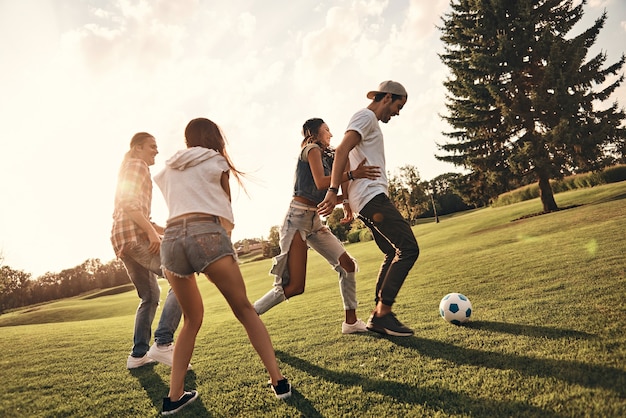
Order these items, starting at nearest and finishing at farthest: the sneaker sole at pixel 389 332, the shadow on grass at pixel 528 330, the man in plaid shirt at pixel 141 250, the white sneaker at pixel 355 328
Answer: the shadow on grass at pixel 528 330 < the sneaker sole at pixel 389 332 < the man in plaid shirt at pixel 141 250 < the white sneaker at pixel 355 328

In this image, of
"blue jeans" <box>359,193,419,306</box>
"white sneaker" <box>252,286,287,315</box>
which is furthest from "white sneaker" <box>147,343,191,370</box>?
"blue jeans" <box>359,193,419,306</box>

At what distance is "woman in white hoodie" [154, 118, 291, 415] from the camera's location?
8.95ft

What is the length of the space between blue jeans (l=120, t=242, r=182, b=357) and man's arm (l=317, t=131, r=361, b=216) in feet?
6.43

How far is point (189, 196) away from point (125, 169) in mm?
1951

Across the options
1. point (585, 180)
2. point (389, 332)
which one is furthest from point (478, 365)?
point (585, 180)

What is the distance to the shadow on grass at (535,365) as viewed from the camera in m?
2.35

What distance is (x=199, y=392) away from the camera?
3.21 metres

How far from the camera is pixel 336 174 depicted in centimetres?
392

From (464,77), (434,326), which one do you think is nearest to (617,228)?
(434,326)

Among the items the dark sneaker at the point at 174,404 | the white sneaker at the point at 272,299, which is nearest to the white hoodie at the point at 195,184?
the dark sneaker at the point at 174,404

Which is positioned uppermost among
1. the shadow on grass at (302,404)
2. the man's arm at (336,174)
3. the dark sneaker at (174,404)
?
the man's arm at (336,174)

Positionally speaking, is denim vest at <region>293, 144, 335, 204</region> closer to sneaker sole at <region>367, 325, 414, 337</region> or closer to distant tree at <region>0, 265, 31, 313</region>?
sneaker sole at <region>367, 325, 414, 337</region>

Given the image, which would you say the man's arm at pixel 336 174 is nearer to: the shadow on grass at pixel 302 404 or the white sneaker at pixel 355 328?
the white sneaker at pixel 355 328

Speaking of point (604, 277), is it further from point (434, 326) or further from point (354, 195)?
point (354, 195)
